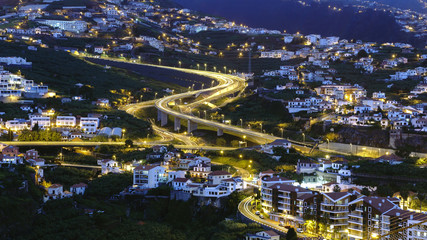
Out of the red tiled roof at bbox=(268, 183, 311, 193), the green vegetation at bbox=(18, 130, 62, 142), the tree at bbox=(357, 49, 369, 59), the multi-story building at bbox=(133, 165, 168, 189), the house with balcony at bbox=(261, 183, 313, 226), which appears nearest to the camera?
the house with balcony at bbox=(261, 183, 313, 226)

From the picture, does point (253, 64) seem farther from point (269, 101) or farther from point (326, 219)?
point (326, 219)

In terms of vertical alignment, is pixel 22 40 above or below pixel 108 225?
above

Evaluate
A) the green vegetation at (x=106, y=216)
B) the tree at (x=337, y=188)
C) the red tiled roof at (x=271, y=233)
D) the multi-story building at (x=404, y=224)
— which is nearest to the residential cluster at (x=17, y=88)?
the green vegetation at (x=106, y=216)

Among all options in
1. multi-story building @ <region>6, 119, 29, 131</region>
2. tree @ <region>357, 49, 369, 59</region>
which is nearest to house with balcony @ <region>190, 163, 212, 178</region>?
multi-story building @ <region>6, 119, 29, 131</region>

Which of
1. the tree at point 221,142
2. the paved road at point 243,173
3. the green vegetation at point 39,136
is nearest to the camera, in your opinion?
the paved road at point 243,173

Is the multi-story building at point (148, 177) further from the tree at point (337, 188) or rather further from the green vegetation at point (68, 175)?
the tree at point (337, 188)

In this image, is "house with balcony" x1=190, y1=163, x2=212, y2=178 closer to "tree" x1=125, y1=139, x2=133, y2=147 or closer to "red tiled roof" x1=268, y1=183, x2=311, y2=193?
"red tiled roof" x1=268, y1=183, x2=311, y2=193

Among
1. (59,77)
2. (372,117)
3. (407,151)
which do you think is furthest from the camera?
(59,77)

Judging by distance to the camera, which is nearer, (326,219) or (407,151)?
(326,219)

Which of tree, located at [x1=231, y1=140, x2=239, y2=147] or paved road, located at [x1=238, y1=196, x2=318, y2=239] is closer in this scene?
paved road, located at [x1=238, y1=196, x2=318, y2=239]

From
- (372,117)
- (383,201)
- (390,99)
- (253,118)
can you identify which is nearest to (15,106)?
(253,118)

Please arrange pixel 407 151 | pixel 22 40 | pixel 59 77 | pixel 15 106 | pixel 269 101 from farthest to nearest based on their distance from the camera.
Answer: pixel 22 40 < pixel 59 77 < pixel 269 101 < pixel 15 106 < pixel 407 151
